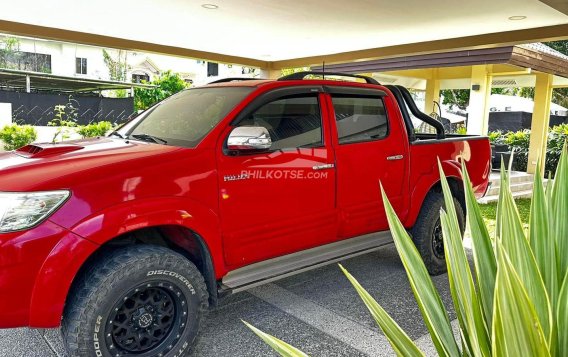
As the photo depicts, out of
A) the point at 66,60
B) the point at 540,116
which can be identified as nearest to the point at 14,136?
the point at 540,116

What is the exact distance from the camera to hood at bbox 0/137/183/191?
8.42 feet

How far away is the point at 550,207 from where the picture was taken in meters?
1.49

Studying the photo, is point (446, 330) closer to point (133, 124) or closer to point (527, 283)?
point (527, 283)

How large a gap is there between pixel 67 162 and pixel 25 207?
1.40 feet

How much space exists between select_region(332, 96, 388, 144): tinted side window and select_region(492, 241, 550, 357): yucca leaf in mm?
3019

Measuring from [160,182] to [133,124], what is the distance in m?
1.41

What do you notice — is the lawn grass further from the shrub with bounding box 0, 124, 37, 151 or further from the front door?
the shrub with bounding box 0, 124, 37, 151

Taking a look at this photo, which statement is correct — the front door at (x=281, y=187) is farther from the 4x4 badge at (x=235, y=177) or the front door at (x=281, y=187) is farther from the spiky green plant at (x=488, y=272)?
the spiky green plant at (x=488, y=272)

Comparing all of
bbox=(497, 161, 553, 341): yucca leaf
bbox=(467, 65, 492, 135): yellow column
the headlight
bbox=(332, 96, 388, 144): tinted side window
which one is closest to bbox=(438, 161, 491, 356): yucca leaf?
bbox=(497, 161, 553, 341): yucca leaf

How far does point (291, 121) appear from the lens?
Result: 3.77 metres

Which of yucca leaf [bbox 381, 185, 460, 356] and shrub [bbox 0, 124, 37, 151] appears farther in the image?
shrub [bbox 0, 124, 37, 151]

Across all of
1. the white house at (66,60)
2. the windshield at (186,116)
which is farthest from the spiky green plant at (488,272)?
the white house at (66,60)

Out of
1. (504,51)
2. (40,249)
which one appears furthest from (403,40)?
(40,249)

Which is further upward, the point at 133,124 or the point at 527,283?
the point at 133,124
